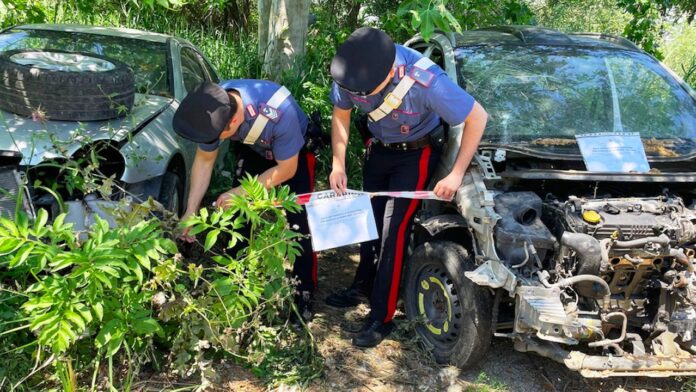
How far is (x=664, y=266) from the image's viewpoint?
3.16 m

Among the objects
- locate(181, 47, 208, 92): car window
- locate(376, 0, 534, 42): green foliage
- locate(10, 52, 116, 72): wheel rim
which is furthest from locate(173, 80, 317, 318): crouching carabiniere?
locate(376, 0, 534, 42): green foliage

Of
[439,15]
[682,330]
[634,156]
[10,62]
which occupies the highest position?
[439,15]

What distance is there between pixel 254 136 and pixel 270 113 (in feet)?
0.52

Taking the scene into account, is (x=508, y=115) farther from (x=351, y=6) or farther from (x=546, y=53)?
(x=351, y=6)

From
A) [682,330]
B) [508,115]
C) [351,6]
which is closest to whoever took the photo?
[682,330]

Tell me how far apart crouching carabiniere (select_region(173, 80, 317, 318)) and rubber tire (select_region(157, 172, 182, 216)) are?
1.90ft

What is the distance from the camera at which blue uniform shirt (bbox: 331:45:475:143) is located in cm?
324

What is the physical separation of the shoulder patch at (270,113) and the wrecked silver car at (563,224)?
3.55ft

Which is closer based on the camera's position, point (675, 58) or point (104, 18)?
point (104, 18)

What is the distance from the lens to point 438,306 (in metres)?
3.65

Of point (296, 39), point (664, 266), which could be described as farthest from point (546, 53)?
point (296, 39)

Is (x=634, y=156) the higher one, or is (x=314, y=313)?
(x=634, y=156)

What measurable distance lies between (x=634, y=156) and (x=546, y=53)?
1066 millimetres

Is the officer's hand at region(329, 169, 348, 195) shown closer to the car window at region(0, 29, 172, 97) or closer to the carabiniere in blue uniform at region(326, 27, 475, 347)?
the carabiniere in blue uniform at region(326, 27, 475, 347)
